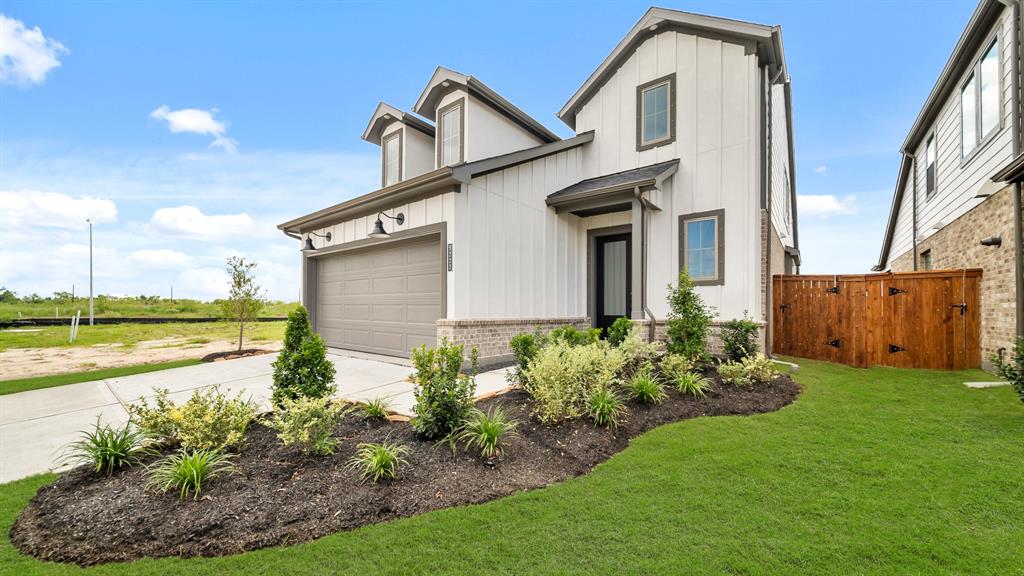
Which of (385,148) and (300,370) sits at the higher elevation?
(385,148)

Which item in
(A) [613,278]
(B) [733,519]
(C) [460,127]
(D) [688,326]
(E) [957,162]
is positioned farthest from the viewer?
(A) [613,278]

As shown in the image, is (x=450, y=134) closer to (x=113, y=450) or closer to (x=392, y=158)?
(x=392, y=158)

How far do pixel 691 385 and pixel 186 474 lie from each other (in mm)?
5593

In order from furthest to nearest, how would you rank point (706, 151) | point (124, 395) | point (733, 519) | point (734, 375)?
point (706, 151) < point (124, 395) < point (734, 375) < point (733, 519)

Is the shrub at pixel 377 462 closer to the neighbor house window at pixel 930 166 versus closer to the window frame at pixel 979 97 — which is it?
the window frame at pixel 979 97

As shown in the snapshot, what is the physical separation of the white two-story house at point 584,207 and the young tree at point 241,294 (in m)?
2.24

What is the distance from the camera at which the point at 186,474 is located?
3098 mm

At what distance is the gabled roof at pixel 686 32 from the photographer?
8.26m

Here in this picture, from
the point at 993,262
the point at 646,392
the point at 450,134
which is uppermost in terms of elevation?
the point at 450,134

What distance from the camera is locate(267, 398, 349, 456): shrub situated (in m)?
3.69

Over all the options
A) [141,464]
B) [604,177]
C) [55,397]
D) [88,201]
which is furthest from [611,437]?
[88,201]

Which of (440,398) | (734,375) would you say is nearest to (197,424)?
(440,398)

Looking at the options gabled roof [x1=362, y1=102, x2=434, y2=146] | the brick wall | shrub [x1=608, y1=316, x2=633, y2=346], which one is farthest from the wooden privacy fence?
gabled roof [x1=362, y1=102, x2=434, y2=146]

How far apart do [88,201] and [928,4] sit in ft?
114
